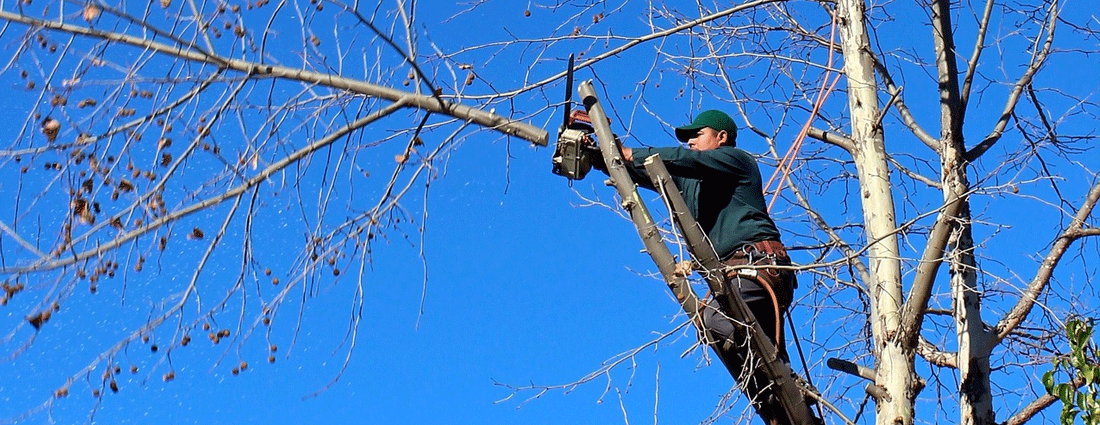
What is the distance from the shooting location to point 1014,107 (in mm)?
7180

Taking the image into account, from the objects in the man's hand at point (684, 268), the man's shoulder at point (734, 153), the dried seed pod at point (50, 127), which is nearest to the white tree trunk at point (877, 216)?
the man's shoulder at point (734, 153)

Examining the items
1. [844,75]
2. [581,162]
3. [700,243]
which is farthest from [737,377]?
[844,75]

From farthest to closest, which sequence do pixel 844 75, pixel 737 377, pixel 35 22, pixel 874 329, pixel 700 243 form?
pixel 844 75 → pixel 874 329 → pixel 737 377 → pixel 700 243 → pixel 35 22

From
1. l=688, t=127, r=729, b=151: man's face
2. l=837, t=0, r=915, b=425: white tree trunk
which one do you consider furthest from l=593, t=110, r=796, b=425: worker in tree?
l=837, t=0, r=915, b=425: white tree trunk

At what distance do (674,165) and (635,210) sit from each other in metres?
0.33

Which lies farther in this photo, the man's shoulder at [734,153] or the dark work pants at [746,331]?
the man's shoulder at [734,153]

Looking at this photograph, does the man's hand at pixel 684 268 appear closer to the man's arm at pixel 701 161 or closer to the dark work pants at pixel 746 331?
the dark work pants at pixel 746 331

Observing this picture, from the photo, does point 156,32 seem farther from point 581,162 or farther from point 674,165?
point 674,165

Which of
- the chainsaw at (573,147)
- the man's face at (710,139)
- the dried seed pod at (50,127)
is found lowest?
the dried seed pod at (50,127)

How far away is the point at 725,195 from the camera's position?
19.3 feet

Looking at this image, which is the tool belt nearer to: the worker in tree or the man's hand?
the worker in tree

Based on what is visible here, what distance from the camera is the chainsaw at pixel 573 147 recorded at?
17.8 feet

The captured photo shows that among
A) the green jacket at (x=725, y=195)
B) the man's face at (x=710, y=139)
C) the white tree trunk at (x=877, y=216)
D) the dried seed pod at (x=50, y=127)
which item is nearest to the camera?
the dried seed pod at (x=50, y=127)

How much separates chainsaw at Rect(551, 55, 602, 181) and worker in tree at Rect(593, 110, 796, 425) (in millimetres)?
79
